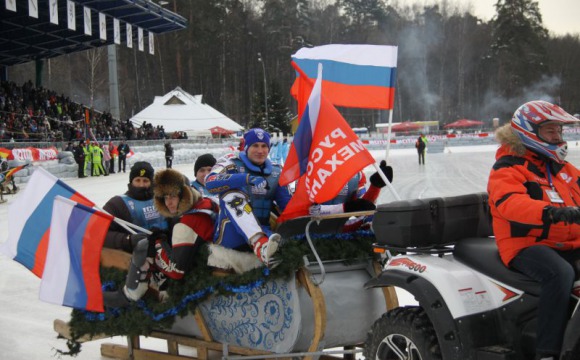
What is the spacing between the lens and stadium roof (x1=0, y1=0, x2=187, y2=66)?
106 ft

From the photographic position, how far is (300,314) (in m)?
4.19

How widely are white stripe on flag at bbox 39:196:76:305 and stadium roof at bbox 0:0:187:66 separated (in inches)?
1015

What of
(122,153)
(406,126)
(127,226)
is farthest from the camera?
(406,126)

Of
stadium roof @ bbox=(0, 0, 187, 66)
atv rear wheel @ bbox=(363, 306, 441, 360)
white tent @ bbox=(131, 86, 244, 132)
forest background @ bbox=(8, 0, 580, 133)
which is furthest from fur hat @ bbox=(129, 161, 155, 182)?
forest background @ bbox=(8, 0, 580, 133)

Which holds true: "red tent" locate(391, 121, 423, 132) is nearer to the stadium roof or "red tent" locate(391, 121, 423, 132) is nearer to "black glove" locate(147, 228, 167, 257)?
the stadium roof

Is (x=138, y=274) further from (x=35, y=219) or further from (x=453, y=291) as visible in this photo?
(x=453, y=291)

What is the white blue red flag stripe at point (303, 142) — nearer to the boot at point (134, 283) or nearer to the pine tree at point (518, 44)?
the boot at point (134, 283)

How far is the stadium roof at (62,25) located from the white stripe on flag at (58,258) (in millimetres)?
Answer: 25794

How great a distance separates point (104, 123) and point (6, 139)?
12.6 m

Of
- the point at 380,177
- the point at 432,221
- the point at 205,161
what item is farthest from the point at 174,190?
the point at 205,161

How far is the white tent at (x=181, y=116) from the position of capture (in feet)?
186

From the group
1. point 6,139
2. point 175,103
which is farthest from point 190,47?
point 6,139

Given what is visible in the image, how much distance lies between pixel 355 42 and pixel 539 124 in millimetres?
70546

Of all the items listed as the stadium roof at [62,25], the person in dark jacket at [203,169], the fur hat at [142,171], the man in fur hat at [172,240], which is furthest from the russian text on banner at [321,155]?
the stadium roof at [62,25]
